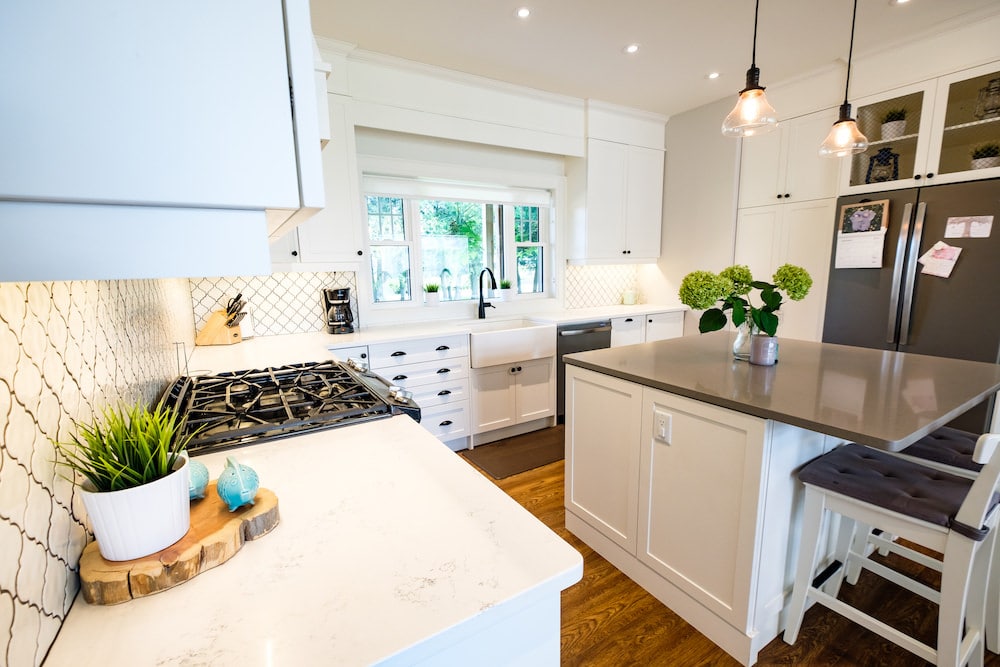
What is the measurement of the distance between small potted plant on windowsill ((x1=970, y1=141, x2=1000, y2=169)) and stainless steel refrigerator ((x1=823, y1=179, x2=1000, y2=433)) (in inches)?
4.4

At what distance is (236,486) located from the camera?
0.72m

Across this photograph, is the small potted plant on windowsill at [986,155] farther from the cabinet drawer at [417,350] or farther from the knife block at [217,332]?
the knife block at [217,332]

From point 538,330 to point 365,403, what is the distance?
2099mm

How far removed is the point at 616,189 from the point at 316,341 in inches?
119

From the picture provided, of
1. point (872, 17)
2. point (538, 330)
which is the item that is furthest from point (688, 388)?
point (872, 17)

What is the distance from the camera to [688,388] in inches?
59.2

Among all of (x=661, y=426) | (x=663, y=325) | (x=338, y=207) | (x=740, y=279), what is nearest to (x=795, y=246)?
(x=663, y=325)

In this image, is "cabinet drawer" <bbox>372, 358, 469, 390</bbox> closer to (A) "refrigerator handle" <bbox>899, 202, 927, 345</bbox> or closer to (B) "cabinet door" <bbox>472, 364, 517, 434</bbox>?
(B) "cabinet door" <bbox>472, 364, 517, 434</bbox>

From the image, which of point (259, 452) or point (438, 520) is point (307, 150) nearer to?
point (438, 520)

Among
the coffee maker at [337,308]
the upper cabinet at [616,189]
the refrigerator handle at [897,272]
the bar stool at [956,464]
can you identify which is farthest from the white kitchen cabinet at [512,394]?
the refrigerator handle at [897,272]

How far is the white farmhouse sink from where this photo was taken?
10.0ft

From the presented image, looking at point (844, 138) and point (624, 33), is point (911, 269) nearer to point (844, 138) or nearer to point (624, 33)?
point (844, 138)

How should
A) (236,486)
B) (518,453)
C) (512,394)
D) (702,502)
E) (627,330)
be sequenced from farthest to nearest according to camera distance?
(627,330)
(512,394)
(518,453)
(702,502)
(236,486)

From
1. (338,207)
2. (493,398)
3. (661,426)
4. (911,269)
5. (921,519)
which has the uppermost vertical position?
(338,207)
